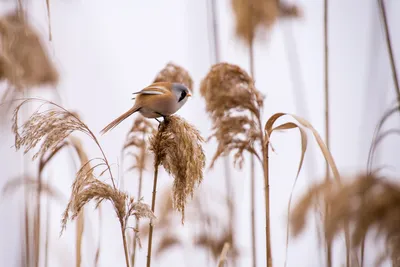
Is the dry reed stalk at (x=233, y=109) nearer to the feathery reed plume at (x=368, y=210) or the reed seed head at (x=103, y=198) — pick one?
the reed seed head at (x=103, y=198)

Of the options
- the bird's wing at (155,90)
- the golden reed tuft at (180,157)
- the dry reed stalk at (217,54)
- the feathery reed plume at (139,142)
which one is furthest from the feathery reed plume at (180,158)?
the dry reed stalk at (217,54)

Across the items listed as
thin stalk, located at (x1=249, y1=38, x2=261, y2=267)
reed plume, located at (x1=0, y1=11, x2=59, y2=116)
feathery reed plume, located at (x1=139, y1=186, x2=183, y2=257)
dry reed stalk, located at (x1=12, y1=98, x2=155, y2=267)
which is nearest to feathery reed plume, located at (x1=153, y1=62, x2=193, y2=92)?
thin stalk, located at (x1=249, y1=38, x2=261, y2=267)

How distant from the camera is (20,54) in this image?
1507mm

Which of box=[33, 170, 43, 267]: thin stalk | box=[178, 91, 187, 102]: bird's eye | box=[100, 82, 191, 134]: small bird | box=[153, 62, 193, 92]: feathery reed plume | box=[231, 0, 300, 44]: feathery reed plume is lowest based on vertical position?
box=[33, 170, 43, 267]: thin stalk

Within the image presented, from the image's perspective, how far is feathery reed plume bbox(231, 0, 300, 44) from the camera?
2.46 metres

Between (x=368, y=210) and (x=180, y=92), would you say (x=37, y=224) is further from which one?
(x=368, y=210)

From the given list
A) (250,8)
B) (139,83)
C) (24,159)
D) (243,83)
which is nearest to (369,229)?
(243,83)

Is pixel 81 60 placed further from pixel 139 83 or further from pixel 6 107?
pixel 139 83

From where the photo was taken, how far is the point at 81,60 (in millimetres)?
2098

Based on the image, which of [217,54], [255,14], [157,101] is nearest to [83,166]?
[157,101]

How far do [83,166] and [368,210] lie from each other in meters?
0.78

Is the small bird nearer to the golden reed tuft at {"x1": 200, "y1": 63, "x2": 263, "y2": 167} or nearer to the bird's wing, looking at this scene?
the bird's wing

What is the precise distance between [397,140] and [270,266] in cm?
51

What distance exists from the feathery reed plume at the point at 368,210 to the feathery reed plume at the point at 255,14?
1780 mm
